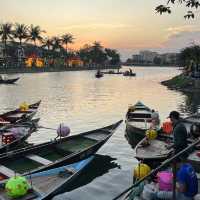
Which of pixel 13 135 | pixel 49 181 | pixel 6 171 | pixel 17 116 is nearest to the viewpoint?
pixel 49 181

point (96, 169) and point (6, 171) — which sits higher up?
point (6, 171)

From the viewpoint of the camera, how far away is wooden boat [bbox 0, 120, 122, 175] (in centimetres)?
1684

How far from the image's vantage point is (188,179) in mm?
10141

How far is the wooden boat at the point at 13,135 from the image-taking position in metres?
21.0

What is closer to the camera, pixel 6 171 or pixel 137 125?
pixel 6 171

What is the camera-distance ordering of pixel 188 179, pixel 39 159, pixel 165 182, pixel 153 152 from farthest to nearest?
pixel 153 152, pixel 39 159, pixel 165 182, pixel 188 179

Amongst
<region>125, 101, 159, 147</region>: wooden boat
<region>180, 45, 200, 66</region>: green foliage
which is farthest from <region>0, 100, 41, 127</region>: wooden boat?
<region>180, 45, 200, 66</region>: green foliage

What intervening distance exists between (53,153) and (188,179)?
10420mm

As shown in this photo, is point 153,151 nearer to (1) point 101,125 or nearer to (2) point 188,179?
(2) point 188,179

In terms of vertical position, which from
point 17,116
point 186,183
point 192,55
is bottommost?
point 17,116


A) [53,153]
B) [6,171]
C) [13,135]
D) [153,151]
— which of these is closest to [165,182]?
[6,171]

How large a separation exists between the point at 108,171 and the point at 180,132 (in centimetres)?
706

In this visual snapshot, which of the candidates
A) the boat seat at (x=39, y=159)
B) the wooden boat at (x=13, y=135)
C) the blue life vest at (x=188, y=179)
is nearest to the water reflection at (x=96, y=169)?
the boat seat at (x=39, y=159)

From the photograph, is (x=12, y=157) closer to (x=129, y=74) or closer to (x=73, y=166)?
(x=73, y=166)
